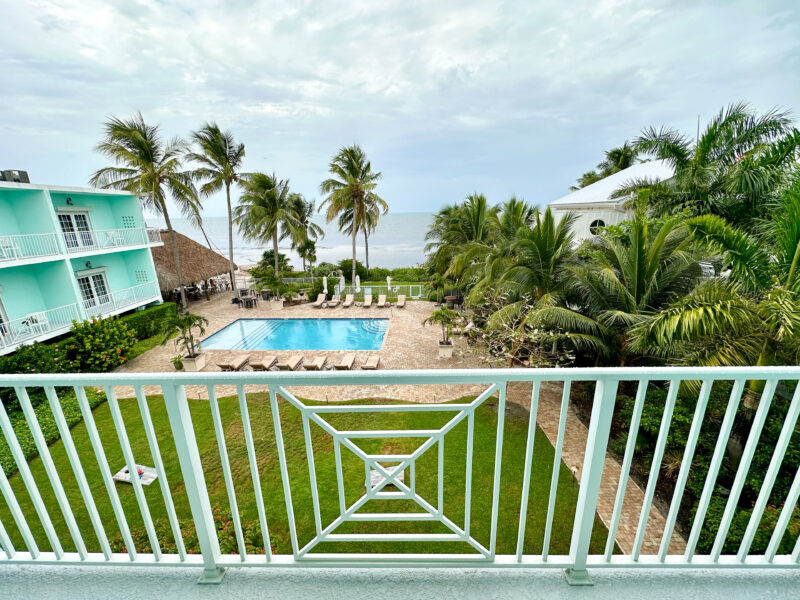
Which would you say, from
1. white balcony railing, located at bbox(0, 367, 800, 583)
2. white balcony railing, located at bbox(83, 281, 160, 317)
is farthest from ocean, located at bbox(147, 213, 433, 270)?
white balcony railing, located at bbox(0, 367, 800, 583)

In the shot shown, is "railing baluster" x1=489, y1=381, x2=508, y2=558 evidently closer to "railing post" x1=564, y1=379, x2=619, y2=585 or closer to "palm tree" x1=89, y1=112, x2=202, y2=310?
"railing post" x1=564, y1=379, x2=619, y2=585

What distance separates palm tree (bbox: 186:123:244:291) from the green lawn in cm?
1340

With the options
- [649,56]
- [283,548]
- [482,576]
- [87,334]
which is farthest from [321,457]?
[649,56]

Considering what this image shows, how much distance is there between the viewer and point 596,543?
14.2 ft

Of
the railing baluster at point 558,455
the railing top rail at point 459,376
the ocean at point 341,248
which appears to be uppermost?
the railing top rail at point 459,376

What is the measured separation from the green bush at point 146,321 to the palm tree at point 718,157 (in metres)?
16.4

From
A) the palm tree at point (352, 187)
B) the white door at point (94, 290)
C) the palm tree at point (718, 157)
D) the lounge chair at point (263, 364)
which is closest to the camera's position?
the palm tree at point (718, 157)

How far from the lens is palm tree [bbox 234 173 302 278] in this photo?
64.7ft

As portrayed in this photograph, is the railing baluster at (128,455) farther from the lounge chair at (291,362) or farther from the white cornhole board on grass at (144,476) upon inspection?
the lounge chair at (291,362)

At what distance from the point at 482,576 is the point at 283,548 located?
3650 mm

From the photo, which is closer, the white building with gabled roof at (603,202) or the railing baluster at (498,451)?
the railing baluster at (498,451)

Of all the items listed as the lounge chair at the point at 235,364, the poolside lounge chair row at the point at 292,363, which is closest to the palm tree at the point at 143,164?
the lounge chair at the point at 235,364

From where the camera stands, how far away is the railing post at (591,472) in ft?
4.47

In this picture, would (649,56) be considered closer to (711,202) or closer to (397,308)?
(711,202)
